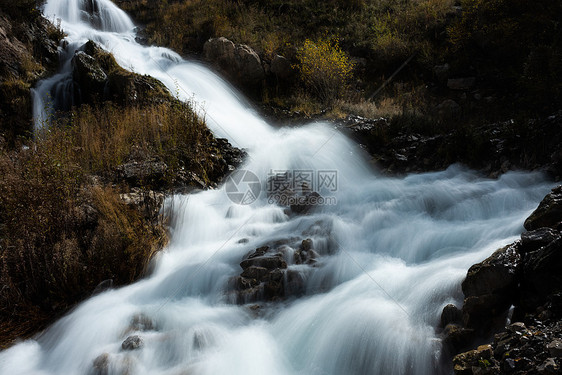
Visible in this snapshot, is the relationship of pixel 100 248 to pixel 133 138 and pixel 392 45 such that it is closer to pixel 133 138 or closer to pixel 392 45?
pixel 133 138

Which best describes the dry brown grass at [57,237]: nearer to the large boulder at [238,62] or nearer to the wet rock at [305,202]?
the wet rock at [305,202]

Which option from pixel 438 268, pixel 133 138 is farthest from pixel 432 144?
pixel 133 138

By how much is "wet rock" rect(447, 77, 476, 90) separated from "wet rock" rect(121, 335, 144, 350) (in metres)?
10.4

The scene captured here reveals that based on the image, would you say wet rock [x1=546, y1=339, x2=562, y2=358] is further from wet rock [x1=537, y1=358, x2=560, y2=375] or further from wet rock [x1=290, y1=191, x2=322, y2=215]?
wet rock [x1=290, y1=191, x2=322, y2=215]

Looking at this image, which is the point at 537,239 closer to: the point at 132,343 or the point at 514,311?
the point at 514,311

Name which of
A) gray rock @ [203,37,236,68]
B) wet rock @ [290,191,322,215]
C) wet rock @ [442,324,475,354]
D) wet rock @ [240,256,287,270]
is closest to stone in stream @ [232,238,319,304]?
wet rock @ [240,256,287,270]

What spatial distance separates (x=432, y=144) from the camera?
7.44m

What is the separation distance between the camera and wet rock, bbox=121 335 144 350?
10.8ft

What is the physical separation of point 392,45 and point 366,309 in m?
11.2

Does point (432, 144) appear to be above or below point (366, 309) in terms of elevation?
above

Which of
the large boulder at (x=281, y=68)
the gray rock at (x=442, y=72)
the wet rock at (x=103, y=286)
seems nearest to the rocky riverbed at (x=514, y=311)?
the wet rock at (x=103, y=286)
